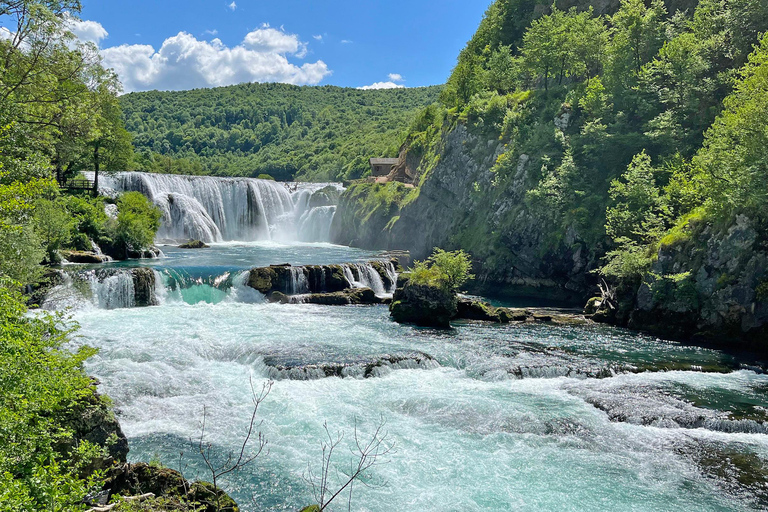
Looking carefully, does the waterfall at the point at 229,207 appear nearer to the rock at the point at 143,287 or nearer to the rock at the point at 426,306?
the rock at the point at 143,287

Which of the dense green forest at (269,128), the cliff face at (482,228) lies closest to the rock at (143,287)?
the cliff face at (482,228)

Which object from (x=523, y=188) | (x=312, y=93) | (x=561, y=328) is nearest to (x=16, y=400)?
(x=561, y=328)

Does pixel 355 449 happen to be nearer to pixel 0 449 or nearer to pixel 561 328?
pixel 0 449

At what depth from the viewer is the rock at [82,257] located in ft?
96.2

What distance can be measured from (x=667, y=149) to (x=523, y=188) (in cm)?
930

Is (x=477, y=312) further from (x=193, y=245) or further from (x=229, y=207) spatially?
(x=229, y=207)

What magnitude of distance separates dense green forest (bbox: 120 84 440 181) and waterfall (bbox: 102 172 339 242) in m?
26.3

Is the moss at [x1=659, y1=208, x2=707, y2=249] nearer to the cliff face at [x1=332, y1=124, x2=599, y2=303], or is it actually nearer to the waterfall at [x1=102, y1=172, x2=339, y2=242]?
the cliff face at [x1=332, y1=124, x2=599, y2=303]

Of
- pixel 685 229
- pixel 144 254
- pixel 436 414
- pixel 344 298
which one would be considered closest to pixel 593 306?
pixel 685 229

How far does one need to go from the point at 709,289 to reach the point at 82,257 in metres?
35.2

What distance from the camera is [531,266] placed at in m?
32.5

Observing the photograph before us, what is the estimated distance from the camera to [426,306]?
23.6m

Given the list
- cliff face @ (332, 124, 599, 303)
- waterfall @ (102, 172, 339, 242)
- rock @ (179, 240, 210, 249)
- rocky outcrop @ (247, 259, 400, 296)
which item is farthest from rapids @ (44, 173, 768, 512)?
waterfall @ (102, 172, 339, 242)

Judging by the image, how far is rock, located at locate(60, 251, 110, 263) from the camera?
2933 cm
